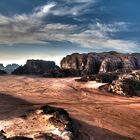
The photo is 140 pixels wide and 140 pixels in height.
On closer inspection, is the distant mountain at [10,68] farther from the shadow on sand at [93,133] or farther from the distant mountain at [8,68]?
the shadow on sand at [93,133]

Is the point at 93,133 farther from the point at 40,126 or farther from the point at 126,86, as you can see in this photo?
the point at 126,86

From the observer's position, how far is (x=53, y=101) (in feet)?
139

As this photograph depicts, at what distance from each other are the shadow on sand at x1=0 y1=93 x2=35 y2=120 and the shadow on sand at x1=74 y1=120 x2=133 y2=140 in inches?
233

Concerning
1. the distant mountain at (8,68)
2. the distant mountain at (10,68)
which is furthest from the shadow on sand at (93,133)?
the distant mountain at (10,68)

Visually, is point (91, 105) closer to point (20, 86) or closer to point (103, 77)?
point (20, 86)

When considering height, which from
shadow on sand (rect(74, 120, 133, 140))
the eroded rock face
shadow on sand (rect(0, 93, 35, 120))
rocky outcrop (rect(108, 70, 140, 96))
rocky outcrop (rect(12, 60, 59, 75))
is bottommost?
shadow on sand (rect(74, 120, 133, 140))

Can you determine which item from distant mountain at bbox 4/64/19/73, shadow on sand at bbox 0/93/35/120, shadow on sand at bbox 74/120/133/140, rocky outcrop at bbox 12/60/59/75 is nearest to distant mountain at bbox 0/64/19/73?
distant mountain at bbox 4/64/19/73

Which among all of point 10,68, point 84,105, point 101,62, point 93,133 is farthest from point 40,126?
point 10,68

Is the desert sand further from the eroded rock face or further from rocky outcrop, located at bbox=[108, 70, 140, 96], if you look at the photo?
rocky outcrop, located at bbox=[108, 70, 140, 96]

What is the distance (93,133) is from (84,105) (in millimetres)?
11582

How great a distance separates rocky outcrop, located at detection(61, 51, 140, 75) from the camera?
8124cm

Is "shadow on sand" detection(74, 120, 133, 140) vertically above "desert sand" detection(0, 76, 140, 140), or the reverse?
"desert sand" detection(0, 76, 140, 140)

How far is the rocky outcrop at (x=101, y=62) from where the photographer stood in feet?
267

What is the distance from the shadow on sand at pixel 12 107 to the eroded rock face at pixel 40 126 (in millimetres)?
1640
